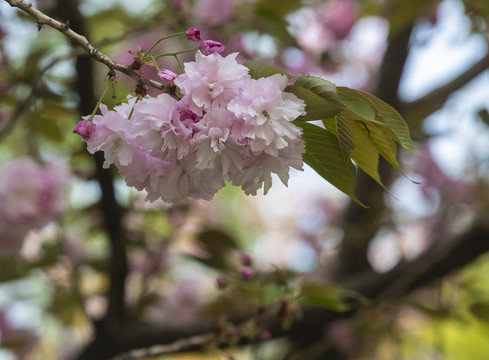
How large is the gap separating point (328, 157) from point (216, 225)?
3.60 ft

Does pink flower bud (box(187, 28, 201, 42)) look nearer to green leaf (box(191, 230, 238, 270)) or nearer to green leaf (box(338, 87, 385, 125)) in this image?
green leaf (box(338, 87, 385, 125))

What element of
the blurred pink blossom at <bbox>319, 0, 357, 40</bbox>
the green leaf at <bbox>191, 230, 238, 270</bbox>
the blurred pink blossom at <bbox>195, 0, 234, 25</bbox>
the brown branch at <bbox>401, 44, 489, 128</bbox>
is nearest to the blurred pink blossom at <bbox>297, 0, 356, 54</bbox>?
the blurred pink blossom at <bbox>319, 0, 357, 40</bbox>

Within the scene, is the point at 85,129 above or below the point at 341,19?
below

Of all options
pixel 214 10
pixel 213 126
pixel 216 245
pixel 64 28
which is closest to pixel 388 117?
pixel 213 126

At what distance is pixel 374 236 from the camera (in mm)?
1557

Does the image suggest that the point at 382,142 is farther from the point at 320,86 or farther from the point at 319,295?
Result: the point at 319,295

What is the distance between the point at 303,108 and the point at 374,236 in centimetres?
123

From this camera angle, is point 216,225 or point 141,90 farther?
point 216,225

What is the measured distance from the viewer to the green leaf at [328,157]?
43 centimetres

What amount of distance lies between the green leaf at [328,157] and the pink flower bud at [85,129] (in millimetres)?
160

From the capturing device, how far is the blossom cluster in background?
1.03m

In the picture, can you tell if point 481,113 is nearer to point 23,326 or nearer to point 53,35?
point 53,35

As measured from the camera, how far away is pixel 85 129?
0.40 meters

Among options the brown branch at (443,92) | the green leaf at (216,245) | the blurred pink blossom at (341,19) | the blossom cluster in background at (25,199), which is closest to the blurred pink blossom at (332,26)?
the blurred pink blossom at (341,19)
